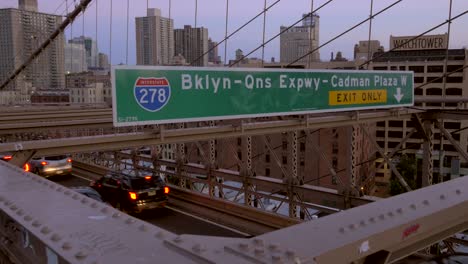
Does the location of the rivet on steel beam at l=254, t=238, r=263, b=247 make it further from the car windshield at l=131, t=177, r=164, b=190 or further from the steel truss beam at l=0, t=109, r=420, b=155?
the car windshield at l=131, t=177, r=164, b=190

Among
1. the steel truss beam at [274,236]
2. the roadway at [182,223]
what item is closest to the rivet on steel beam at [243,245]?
the steel truss beam at [274,236]

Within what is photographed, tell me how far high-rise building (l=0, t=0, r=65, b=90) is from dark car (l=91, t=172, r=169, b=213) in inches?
983

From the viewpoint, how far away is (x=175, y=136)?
7762mm

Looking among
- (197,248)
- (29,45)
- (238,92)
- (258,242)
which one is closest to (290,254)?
(258,242)

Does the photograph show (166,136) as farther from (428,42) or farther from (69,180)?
(428,42)

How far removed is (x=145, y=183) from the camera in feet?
40.1

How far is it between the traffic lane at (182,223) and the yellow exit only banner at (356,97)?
3.46 metres

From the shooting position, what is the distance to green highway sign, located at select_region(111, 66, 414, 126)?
6.57 m

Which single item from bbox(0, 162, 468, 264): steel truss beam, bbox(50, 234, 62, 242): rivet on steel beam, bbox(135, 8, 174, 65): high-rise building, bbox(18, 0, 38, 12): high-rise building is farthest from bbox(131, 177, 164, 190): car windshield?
bbox(18, 0, 38, 12): high-rise building

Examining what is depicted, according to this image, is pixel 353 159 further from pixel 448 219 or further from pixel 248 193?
Result: pixel 448 219

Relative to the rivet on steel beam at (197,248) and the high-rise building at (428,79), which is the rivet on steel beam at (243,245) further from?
the high-rise building at (428,79)

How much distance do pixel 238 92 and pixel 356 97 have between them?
3.32 m

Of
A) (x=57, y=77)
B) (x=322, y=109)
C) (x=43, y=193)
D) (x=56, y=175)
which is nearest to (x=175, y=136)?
(x=322, y=109)

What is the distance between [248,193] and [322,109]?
12.8 feet
